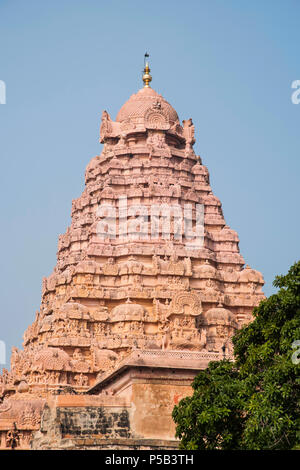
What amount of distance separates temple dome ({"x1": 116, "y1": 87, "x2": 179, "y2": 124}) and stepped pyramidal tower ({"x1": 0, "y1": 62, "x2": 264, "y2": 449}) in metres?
0.11

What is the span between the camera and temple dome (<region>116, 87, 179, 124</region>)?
69.4m

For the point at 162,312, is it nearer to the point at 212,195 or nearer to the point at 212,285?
the point at 212,285

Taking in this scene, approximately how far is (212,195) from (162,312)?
15361mm

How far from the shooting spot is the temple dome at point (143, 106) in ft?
228

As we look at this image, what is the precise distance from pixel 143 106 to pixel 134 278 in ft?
58.2

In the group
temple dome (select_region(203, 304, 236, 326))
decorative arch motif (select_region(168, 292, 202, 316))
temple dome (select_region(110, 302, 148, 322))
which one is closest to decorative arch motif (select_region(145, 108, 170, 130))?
decorative arch motif (select_region(168, 292, 202, 316))

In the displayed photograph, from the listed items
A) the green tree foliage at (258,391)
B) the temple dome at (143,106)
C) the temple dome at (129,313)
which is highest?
the temple dome at (143,106)

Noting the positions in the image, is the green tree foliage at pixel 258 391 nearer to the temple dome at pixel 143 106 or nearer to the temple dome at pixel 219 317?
the temple dome at pixel 219 317

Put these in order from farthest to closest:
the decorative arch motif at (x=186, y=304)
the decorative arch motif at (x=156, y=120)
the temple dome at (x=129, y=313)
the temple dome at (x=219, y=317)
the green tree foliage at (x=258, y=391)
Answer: the decorative arch motif at (x=156, y=120), the temple dome at (x=219, y=317), the temple dome at (x=129, y=313), the decorative arch motif at (x=186, y=304), the green tree foliage at (x=258, y=391)

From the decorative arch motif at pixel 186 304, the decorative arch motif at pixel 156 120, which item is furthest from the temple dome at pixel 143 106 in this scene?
the decorative arch motif at pixel 186 304

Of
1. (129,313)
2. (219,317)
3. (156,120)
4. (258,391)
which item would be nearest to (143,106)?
(156,120)

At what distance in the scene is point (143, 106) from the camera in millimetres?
69875

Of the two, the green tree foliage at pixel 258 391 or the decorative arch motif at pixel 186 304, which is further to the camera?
the decorative arch motif at pixel 186 304

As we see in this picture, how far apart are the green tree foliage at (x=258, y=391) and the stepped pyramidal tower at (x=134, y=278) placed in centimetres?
935
